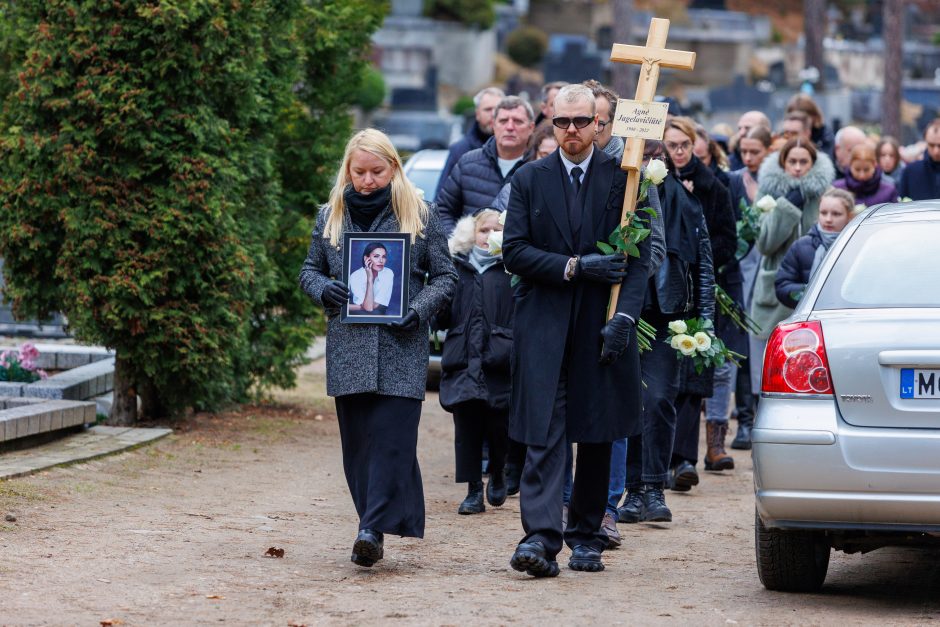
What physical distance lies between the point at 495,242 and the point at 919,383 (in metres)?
2.91

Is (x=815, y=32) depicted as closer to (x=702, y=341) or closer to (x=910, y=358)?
(x=702, y=341)

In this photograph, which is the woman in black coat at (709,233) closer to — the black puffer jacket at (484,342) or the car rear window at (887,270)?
the black puffer jacket at (484,342)

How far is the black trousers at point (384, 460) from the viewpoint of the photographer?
22.5 ft

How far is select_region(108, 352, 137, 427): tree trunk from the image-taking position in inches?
414

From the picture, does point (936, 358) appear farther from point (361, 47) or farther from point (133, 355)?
point (361, 47)

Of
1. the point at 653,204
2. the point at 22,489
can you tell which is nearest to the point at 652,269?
the point at 653,204

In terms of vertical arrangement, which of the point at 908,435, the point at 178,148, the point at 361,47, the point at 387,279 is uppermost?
the point at 361,47

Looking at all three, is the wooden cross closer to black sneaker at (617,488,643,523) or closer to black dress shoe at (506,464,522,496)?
black sneaker at (617,488,643,523)

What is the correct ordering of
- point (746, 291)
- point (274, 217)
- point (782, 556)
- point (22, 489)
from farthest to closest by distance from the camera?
point (746, 291) < point (274, 217) < point (22, 489) < point (782, 556)

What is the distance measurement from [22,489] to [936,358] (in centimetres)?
450

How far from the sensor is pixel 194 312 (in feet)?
33.7

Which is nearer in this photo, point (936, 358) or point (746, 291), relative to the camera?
point (936, 358)

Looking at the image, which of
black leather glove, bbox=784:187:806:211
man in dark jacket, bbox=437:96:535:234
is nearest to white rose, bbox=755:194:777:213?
black leather glove, bbox=784:187:806:211

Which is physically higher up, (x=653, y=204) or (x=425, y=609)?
(x=653, y=204)
